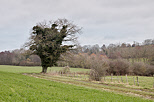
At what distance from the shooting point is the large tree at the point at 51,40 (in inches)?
1146

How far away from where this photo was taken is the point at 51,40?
100 ft

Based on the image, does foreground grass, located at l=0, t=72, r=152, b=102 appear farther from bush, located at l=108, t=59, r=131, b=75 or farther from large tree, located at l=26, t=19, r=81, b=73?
bush, located at l=108, t=59, r=131, b=75

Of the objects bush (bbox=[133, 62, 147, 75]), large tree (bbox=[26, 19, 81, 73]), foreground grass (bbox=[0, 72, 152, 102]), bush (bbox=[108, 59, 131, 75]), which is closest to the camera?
foreground grass (bbox=[0, 72, 152, 102])

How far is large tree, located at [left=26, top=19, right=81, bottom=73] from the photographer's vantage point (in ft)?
95.5

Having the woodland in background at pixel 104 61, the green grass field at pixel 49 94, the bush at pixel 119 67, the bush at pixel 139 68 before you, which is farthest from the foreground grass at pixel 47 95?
the bush at pixel 139 68

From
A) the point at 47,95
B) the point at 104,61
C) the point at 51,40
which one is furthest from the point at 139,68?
the point at 47,95

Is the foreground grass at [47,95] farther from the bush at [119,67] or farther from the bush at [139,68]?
the bush at [139,68]

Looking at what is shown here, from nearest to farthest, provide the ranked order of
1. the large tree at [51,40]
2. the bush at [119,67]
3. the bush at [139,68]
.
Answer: the large tree at [51,40], the bush at [119,67], the bush at [139,68]

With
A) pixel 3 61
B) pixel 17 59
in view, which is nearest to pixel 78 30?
pixel 17 59

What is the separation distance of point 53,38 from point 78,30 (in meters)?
6.37

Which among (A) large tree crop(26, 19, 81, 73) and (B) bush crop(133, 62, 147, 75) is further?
(B) bush crop(133, 62, 147, 75)

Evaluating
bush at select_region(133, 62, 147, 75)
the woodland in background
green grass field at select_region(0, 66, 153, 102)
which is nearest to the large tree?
the woodland in background

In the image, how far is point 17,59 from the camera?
8438cm

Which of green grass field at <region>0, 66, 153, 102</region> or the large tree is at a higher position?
the large tree
